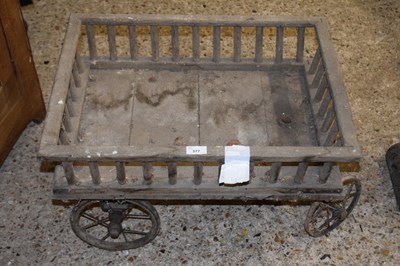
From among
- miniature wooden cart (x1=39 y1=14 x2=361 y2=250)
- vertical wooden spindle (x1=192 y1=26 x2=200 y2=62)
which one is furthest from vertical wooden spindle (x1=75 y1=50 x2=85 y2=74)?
vertical wooden spindle (x1=192 y1=26 x2=200 y2=62)

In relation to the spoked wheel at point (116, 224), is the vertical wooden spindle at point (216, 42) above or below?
above

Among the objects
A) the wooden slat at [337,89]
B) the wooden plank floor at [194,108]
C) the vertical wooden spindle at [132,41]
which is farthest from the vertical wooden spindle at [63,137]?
the wooden slat at [337,89]

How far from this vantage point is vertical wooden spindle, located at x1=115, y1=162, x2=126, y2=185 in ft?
9.86

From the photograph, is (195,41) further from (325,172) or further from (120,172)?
(325,172)

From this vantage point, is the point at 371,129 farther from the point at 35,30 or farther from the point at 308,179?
the point at 35,30

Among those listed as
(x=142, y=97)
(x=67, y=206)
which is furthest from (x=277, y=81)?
(x=67, y=206)

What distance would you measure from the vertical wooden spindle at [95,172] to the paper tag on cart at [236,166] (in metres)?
0.65

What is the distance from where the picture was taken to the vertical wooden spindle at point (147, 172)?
119 inches

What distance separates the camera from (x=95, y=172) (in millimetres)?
3041

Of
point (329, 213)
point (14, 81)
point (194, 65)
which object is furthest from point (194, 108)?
point (14, 81)

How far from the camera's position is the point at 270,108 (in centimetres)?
376

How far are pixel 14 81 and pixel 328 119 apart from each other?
6.96 feet

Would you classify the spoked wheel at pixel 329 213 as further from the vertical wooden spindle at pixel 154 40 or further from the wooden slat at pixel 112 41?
the wooden slat at pixel 112 41

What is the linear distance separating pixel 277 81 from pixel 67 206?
1.67m
